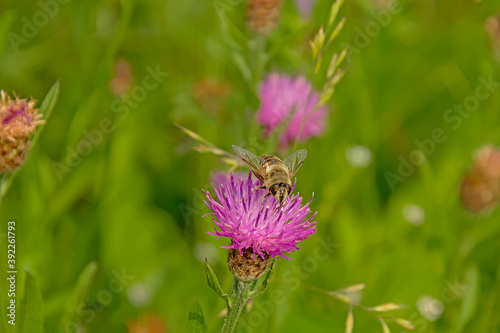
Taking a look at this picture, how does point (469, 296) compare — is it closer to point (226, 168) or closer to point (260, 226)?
point (226, 168)

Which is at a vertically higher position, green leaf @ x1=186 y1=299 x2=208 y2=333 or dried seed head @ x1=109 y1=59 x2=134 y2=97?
green leaf @ x1=186 y1=299 x2=208 y2=333

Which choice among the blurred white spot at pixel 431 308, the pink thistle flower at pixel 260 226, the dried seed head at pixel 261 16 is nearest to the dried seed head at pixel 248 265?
the pink thistle flower at pixel 260 226

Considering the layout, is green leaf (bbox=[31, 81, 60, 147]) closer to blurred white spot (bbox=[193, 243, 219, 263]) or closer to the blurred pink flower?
blurred white spot (bbox=[193, 243, 219, 263])

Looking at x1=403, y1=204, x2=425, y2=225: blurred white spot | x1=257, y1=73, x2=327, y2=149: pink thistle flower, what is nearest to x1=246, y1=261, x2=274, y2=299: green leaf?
x1=257, y1=73, x2=327, y2=149: pink thistle flower

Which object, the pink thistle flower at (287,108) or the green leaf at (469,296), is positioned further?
the pink thistle flower at (287,108)

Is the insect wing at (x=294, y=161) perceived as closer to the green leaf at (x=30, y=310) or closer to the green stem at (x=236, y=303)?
the green stem at (x=236, y=303)

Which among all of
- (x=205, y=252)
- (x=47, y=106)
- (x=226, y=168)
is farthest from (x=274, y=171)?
(x=205, y=252)

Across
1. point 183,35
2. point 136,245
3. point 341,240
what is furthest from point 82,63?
point 341,240
